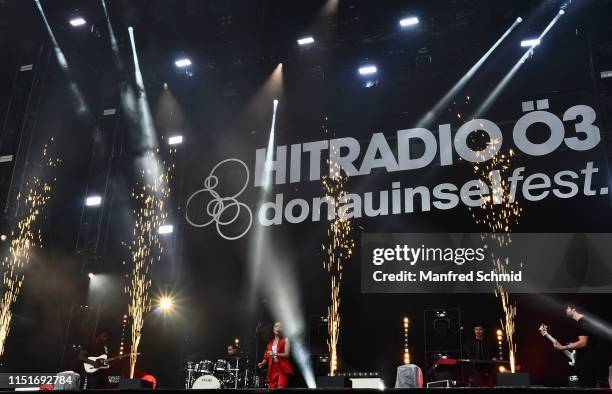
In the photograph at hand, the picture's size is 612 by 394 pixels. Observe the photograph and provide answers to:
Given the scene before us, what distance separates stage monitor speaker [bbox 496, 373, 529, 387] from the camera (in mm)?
3510

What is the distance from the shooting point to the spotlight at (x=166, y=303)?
921 centimetres

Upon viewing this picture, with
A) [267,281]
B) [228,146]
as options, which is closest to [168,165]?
[228,146]

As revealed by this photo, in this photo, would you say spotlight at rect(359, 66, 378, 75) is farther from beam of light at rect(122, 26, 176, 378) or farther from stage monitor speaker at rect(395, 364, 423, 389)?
stage monitor speaker at rect(395, 364, 423, 389)

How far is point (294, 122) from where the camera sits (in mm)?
9844

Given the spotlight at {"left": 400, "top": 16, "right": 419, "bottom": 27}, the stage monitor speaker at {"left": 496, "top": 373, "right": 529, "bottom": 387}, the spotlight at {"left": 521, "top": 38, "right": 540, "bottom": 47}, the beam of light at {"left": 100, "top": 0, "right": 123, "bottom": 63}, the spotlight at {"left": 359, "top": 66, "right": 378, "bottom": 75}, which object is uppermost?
the beam of light at {"left": 100, "top": 0, "right": 123, "bottom": 63}

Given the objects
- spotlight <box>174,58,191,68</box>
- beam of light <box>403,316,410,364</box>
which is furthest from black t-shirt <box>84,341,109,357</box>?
spotlight <box>174,58,191,68</box>

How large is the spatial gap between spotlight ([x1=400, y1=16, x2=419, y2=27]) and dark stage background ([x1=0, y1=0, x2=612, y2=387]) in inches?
4.9

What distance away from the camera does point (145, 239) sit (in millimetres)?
9664

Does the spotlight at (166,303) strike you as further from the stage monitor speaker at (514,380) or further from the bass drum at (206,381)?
the stage monitor speaker at (514,380)

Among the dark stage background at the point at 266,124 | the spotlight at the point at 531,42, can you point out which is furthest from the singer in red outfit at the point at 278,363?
the spotlight at the point at 531,42

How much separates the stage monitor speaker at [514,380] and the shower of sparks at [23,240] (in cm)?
729

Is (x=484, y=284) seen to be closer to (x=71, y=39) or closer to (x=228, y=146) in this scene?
(x=228, y=146)

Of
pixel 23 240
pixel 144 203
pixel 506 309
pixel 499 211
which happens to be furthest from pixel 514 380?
pixel 23 240

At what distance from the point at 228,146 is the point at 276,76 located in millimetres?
1387
